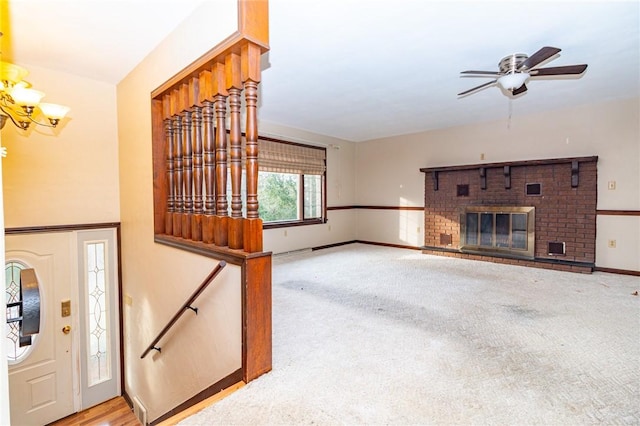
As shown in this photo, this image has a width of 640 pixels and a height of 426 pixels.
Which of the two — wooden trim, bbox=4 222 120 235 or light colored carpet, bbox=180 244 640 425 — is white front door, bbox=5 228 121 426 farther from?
light colored carpet, bbox=180 244 640 425

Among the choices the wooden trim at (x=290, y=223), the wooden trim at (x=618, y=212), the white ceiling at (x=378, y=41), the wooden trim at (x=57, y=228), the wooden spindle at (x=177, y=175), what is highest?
the white ceiling at (x=378, y=41)

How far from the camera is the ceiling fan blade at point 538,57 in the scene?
7.99 feet

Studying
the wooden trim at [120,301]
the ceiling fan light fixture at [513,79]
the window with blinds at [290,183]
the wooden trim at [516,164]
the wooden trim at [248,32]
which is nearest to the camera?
the wooden trim at [248,32]

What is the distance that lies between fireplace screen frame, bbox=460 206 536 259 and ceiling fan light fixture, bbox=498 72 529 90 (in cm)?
274

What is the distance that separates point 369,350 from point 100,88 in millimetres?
3986

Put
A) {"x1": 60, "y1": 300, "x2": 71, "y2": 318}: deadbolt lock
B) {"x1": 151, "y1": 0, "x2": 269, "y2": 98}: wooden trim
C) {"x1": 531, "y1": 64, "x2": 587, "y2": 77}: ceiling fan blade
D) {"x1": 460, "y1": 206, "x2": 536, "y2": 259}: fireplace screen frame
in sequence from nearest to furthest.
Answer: {"x1": 151, "y1": 0, "x2": 269, "y2": 98}: wooden trim → {"x1": 531, "y1": 64, "x2": 587, "y2": 77}: ceiling fan blade → {"x1": 60, "y1": 300, "x2": 71, "y2": 318}: deadbolt lock → {"x1": 460, "y1": 206, "x2": 536, "y2": 259}: fireplace screen frame

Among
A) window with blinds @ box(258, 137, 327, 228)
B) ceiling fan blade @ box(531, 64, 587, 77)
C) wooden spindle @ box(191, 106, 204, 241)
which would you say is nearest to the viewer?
wooden spindle @ box(191, 106, 204, 241)

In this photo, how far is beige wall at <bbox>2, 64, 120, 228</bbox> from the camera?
10.7ft

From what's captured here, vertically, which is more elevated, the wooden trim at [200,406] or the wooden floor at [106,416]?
the wooden trim at [200,406]

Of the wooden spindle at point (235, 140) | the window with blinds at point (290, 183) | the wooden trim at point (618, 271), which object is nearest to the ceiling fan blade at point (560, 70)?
the wooden spindle at point (235, 140)

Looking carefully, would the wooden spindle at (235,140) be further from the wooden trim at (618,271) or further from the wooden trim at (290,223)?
the wooden trim at (618,271)

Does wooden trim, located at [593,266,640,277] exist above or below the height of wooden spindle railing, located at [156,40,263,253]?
below

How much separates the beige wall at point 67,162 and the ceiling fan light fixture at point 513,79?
13.7 feet

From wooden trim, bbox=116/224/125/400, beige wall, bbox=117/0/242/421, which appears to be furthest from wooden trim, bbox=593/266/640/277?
wooden trim, bbox=116/224/125/400
